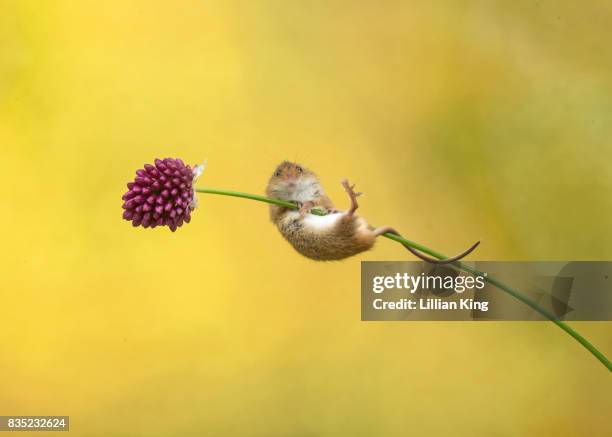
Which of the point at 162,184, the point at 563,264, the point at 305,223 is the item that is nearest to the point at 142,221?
the point at 162,184

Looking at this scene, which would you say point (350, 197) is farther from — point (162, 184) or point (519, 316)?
point (519, 316)

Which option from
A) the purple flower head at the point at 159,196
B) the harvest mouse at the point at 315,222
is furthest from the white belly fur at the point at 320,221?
the purple flower head at the point at 159,196

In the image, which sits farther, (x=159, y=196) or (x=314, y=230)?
(x=314, y=230)

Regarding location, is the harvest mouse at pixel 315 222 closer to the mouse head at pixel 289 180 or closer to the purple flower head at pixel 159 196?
the mouse head at pixel 289 180

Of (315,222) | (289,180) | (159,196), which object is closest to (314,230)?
(315,222)

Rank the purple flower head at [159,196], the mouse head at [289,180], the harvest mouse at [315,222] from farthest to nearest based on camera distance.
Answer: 1. the mouse head at [289,180]
2. the harvest mouse at [315,222]
3. the purple flower head at [159,196]

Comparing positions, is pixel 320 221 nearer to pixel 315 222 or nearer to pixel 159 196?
pixel 315 222

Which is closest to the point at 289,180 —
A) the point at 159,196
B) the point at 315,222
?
the point at 315,222

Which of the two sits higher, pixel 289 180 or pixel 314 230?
pixel 289 180
